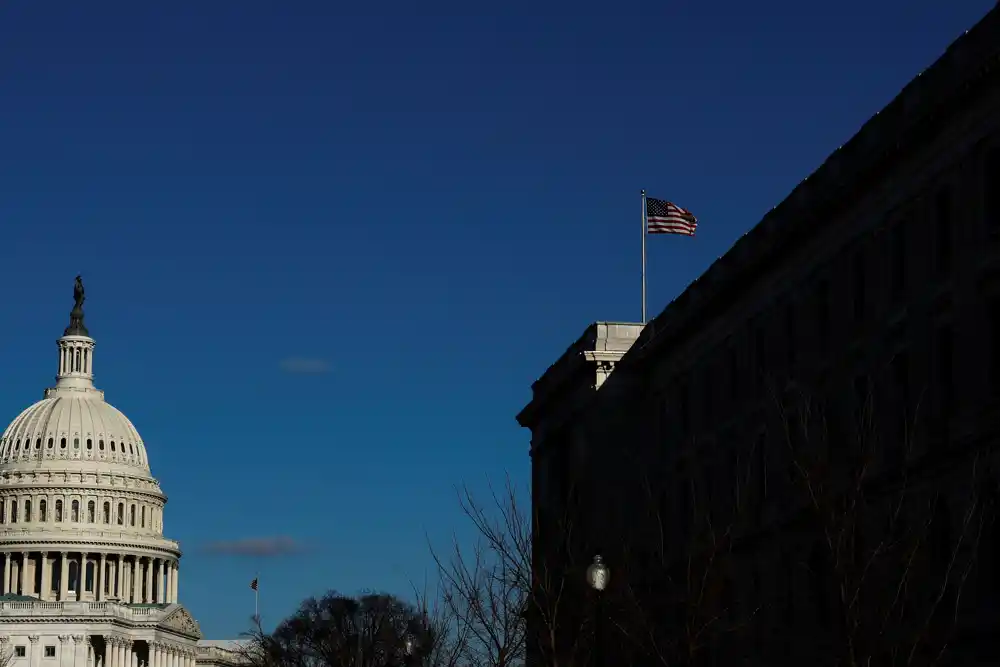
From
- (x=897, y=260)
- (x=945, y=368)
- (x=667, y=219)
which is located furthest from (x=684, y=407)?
(x=945, y=368)

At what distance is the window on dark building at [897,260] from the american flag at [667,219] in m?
18.8

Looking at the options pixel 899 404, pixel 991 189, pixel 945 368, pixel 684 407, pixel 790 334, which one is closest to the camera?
pixel 991 189

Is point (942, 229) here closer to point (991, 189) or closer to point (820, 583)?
point (991, 189)

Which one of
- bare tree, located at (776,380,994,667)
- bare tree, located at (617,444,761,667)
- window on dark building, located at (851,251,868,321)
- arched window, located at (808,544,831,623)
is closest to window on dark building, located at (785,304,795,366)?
bare tree, located at (617,444,761,667)

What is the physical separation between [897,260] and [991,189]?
5509mm

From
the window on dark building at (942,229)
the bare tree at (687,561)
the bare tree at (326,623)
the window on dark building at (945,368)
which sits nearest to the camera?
the window on dark building at (945,368)

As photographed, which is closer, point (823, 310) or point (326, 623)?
point (823, 310)

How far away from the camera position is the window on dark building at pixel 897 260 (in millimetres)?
48500

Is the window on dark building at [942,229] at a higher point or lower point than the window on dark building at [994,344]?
higher

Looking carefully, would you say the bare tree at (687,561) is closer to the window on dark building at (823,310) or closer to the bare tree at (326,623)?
the window on dark building at (823,310)

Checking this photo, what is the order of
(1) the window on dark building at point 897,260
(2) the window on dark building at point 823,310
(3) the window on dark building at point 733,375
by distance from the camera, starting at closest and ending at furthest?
1. (1) the window on dark building at point 897,260
2. (2) the window on dark building at point 823,310
3. (3) the window on dark building at point 733,375

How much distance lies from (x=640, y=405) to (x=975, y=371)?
3332 centimetres

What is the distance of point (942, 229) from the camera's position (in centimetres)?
4634

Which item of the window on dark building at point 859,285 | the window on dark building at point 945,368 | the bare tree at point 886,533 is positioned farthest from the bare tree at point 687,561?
the window on dark building at point 945,368
